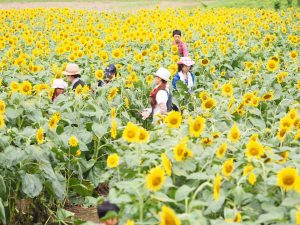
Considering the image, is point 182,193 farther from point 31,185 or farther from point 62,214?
point 62,214

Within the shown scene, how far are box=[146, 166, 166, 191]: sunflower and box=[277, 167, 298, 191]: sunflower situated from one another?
1.86 ft

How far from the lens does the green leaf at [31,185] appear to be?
4.06 metres

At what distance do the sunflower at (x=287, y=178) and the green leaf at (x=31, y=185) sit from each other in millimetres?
2039

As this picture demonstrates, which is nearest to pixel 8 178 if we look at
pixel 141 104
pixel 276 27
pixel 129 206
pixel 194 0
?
pixel 129 206

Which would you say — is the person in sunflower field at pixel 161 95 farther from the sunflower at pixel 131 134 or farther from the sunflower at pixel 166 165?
the sunflower at pixel 166 165

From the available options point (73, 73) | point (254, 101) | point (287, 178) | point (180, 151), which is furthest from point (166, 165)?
point (73, 73)

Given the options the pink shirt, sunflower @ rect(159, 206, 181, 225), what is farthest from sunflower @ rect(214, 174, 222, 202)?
the pink shirt

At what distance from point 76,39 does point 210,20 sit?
5.62m

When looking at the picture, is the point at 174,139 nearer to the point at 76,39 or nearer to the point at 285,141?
the point at 285,141

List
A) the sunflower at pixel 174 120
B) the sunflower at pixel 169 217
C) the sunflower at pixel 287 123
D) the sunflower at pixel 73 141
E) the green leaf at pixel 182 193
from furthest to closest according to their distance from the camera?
the sunflower at pixel 73 141 < the sunflower at pixel 287 123 < the sunflower at pixel 174 120 < the green leaf at pixel 182 193 < the sunflower at pixel 169 217

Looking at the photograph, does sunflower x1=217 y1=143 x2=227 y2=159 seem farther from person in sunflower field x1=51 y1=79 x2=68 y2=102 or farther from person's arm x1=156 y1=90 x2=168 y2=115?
person in sunflower field x1=51 y1=79 x2=68 y2=102

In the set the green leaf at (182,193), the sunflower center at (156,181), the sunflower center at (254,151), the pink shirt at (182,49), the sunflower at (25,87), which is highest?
the sunflower center at (254,151)

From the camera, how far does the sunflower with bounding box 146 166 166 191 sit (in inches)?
105

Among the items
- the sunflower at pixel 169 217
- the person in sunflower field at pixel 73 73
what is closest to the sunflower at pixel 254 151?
the sunflower at pixel 169 217
